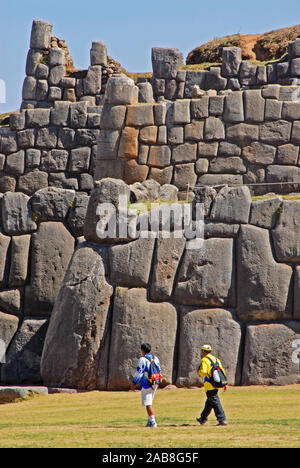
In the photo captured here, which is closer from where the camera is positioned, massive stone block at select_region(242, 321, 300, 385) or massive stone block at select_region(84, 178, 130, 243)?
massive stone block at select_region(242, 321, 300, 385)

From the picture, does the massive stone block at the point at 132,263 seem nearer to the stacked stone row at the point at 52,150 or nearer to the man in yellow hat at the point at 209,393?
the man in yellow hat at the point at 209,393

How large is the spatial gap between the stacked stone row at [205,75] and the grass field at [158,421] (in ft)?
50.1

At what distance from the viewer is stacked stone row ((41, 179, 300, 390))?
14750mm

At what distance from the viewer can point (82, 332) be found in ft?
49.8

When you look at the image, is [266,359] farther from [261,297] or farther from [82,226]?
[82,226]

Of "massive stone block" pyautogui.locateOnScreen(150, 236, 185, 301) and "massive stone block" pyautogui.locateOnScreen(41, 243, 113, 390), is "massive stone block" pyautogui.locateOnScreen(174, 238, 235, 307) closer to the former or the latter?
"massive stone block" pyautogui.locateOnScreen(150, 236, 185, 301)

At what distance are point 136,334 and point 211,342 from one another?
1306 mm

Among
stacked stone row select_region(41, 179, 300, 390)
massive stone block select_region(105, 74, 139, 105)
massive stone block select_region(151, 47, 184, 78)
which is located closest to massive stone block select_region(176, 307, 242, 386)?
stacked stone row select_region(41, 179, 300, 390)

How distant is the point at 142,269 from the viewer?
1533 centimetres

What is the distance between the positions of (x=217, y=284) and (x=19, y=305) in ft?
15.7

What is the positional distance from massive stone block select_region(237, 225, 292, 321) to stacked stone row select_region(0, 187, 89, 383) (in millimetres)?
4013

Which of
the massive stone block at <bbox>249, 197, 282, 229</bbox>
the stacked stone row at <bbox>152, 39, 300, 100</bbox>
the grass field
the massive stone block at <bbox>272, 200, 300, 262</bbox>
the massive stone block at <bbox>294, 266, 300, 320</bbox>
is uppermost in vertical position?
the stacked stone row at <bbox>152, 39, 300, 100</bbox>
